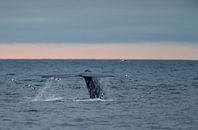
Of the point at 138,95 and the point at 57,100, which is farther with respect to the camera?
the point at 138,95

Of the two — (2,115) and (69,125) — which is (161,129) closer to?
(69,125)

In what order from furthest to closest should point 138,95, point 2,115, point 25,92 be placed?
point 25,92, point 138,95, point 2,115

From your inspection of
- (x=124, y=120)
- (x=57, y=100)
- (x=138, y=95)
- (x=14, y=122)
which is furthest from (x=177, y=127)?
(x=138, y=95)

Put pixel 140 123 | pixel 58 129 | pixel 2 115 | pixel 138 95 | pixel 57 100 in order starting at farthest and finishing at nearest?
pixel 138 95, pixel 57 100, pixel 2 115, pixel 140 123, pixel 58 129

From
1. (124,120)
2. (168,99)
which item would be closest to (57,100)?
(168,99)

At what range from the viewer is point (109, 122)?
42062mm

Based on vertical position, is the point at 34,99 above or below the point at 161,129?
above

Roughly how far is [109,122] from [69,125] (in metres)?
2.82

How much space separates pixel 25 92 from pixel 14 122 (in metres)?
28.0

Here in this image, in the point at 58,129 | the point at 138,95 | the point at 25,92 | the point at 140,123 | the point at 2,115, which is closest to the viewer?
the point at 58,129

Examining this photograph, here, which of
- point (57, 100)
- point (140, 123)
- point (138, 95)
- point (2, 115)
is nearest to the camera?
point (140, 123)

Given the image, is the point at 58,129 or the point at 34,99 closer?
the point at 58,129

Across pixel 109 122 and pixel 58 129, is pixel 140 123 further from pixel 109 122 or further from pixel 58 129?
pixel 58 129

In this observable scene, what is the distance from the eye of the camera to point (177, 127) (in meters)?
40.0
